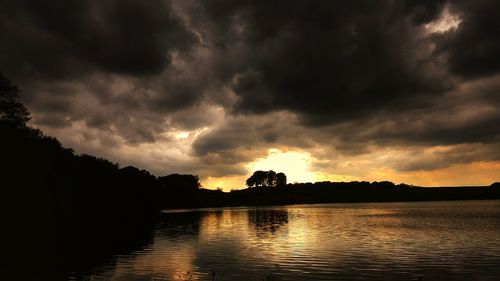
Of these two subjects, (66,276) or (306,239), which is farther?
(306,239)

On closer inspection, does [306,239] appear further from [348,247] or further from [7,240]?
[7,240]

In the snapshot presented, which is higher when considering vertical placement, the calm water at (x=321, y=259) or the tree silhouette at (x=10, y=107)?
the tree silhouette at (x=10, y=107)

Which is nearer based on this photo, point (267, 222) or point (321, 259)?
point (321, 259)

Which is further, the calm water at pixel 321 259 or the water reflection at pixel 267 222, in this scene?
the water reflection at pixel 267 222

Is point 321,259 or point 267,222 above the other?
point 267,222

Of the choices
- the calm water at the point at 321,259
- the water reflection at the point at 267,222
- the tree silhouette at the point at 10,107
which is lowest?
the calm water at the point at 321,259

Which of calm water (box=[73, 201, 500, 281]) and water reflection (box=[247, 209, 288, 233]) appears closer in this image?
calm water (box=[73, 201, 500, 281])

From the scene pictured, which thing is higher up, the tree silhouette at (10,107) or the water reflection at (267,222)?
the tree silhouette at (10,107)

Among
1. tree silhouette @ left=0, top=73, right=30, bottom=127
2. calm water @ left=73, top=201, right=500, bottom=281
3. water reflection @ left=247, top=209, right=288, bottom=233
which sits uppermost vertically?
tree silhouette @ left=0, top=73, right=30, bottom=127

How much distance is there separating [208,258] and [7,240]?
36.5m


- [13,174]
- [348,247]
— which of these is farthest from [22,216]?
[348,247]

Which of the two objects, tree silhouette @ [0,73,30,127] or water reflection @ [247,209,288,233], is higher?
tree silhouette @ [0,73,30,127]

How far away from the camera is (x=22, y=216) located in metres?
78.4

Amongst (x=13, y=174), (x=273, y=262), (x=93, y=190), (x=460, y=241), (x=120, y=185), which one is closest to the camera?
(x=273, y=262)
